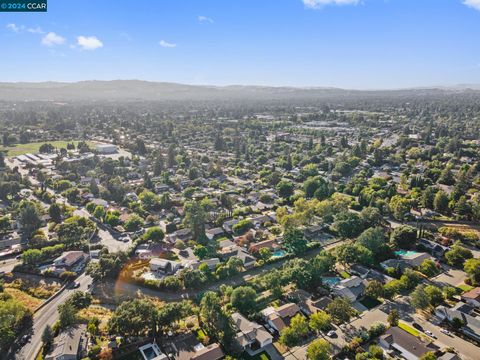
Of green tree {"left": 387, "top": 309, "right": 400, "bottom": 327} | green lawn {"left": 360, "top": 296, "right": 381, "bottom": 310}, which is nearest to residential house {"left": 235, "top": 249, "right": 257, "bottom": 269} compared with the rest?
green lawn {"left": 360, "top": 296, "right": 381, "bottom": 310}

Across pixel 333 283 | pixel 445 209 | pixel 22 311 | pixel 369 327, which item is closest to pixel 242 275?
pixel 333 283

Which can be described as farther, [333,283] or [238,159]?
[238,159]

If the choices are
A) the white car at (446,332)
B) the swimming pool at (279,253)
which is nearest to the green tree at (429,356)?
the white car at (446,332)

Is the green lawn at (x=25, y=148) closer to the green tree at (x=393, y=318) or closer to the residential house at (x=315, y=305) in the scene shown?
the residential house at (x=315, y=305)

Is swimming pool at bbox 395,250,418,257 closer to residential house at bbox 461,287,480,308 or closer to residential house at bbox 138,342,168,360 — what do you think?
residential house at bbox 461,287,480,308

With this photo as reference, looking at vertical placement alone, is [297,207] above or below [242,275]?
above

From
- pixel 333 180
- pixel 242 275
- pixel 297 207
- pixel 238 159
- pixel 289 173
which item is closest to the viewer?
pixel 242 275

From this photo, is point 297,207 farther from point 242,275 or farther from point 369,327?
point 369,327
